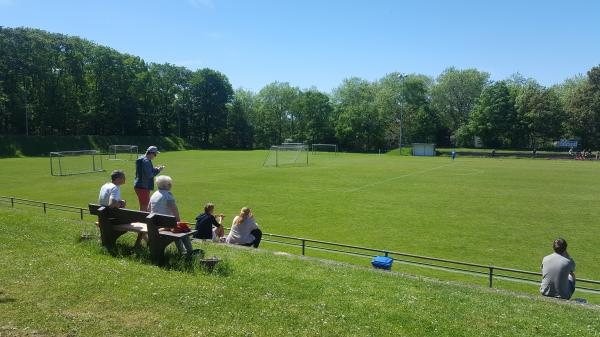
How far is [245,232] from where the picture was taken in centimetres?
1123

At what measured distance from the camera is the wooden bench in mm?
6930

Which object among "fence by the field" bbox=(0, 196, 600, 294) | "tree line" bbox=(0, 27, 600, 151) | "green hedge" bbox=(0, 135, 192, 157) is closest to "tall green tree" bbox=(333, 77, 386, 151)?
"tree line" bbox=(0, 27, 600, 151)

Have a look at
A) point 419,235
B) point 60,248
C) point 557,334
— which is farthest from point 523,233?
point 60,248

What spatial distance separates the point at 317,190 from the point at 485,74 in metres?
80.1

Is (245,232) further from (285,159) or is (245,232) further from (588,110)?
(588,110)

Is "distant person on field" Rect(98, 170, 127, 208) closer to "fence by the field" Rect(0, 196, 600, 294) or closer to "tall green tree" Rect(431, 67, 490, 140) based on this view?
"fence by the field" Rect(0, 196, 600, 294)

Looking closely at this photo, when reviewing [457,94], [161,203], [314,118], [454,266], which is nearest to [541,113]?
[457,94]

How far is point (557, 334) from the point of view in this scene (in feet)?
16.4

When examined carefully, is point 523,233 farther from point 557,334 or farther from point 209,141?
point 209,141

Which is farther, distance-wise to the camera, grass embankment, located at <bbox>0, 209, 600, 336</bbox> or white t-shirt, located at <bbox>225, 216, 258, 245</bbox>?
white t-shirt, located at <bbox>225, 216, 258, 245</bbox>

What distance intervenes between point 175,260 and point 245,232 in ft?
13.8

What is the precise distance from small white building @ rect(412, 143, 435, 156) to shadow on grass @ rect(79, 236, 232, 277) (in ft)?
232

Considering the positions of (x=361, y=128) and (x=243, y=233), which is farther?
(x=361, y=128)

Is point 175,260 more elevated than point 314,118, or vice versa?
point 314,118
